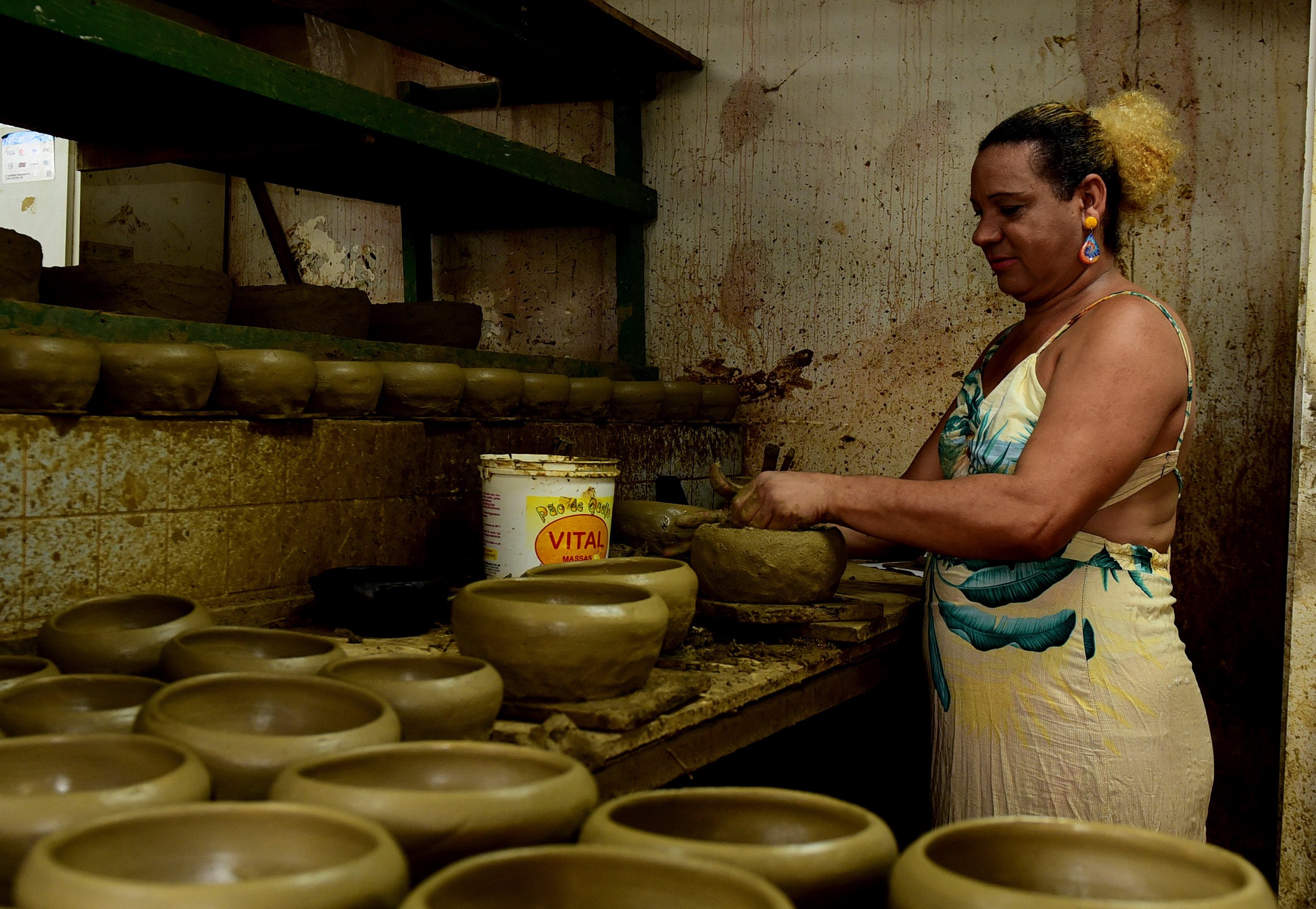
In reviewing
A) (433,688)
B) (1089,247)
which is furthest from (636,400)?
(433,688)

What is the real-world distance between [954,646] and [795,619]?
0.35 m

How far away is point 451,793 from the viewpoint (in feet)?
3.01

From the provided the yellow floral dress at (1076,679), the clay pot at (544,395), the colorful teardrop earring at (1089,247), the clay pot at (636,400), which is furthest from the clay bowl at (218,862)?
the clay pot at (636,400)

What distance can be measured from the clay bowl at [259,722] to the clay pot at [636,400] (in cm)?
214

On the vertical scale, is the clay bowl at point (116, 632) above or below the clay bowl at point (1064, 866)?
above

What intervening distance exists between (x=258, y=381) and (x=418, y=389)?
17.9 inches

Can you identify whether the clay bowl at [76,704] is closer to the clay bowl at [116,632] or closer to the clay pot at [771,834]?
the clay bowl at [116,632]

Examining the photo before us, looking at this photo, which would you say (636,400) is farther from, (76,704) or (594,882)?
(594,882)

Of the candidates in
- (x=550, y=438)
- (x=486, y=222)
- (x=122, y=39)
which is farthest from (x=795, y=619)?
(x=486, y=222)

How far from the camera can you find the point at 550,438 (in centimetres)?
299

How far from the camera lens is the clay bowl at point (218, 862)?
0.70 metres

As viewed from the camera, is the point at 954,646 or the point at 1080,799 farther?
the point at 954,646

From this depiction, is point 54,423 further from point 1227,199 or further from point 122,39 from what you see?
point 1227,199

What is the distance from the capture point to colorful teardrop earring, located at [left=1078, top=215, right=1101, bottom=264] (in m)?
2.14
